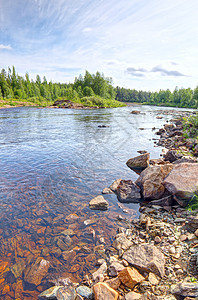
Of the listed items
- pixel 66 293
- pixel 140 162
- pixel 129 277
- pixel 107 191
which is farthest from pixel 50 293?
pixel 140 162

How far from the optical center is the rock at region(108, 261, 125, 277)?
3.54 meters

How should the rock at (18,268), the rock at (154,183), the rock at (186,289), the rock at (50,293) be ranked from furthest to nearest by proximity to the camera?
the rock at (154,183) < the rock at (18,268) < the rock at (50,293) < the rock at (186,289)

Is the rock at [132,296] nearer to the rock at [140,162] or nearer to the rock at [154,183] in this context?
the rock at [154,183]

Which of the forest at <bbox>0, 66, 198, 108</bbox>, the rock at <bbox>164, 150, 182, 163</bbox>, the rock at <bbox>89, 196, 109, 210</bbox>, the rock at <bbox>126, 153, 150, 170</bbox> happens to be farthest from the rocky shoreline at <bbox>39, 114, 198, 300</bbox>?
the forest at <bbox>0, 66, 198, 108</bbox>

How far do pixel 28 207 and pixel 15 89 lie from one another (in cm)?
11603

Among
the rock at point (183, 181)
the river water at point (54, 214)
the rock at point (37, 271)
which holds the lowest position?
the rock at point (37, 271)

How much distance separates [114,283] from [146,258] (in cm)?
93

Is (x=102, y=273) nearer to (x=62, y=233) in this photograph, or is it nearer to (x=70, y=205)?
(x=62, y=233)

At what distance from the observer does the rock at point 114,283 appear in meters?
3.21

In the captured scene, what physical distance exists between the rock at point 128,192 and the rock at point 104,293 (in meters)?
3.78

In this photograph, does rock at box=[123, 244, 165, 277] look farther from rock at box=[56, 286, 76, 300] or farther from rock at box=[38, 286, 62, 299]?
rock at box=[38, 286, 62, 299]

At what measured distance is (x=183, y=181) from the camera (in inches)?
231

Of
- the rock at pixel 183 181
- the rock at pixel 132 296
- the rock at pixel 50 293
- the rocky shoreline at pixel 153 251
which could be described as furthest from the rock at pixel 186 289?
the rock at pixel 183 181

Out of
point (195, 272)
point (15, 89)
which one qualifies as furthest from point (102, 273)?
point (15, 89)
